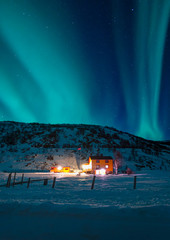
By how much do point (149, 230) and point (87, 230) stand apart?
2.63 metres

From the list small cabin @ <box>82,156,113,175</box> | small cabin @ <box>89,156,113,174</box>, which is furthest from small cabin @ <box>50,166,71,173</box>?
small cabin @ <box>89,156,113,174</box>

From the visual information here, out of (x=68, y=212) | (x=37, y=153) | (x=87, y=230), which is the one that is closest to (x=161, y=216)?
(x=87, y=230)

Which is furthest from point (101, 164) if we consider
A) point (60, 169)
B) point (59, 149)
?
point (59, 149)

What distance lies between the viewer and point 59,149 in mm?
81000

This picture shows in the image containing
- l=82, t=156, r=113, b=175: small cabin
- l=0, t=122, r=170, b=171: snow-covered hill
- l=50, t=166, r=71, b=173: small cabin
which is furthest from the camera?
l=0, t=122, r=170, b=171: snow-covered hill

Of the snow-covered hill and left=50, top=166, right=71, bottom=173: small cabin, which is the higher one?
the snow-covered hill

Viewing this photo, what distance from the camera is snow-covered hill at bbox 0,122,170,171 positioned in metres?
67.3

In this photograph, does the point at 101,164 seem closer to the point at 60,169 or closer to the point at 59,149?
the point at 60,169

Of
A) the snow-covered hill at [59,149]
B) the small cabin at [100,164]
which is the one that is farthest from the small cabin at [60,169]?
the small cabin at [100,164]

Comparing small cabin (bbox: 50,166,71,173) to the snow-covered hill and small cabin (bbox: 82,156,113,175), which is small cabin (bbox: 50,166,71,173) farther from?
small cabin (bbox: 82,156,113,175)

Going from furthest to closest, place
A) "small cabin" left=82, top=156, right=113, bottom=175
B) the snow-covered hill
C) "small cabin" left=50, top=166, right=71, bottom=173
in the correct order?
the snow-covered hill, "small cabin" left=50, top=166, right=71, bottom=173, "small cabin" left=82, top=156, right=113, bottom=175

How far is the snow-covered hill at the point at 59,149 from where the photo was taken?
67.3m

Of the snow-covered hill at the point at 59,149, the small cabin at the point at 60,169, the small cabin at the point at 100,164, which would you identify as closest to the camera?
the small cabin at the point at 100,164

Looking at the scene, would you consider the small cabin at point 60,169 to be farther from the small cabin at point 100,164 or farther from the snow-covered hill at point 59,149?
the small cabin at point 100,164
